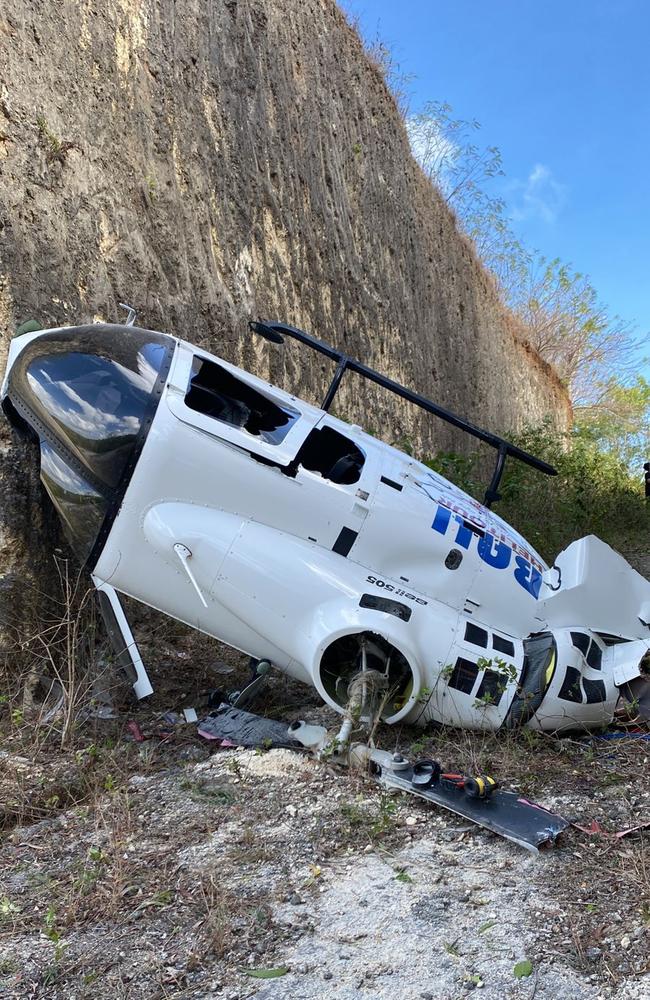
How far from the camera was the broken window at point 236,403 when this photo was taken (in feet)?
14.1

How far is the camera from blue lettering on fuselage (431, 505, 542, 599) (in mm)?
4395

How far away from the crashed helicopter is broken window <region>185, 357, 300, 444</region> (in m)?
0.01

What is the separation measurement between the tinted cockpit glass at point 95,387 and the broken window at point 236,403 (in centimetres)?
26

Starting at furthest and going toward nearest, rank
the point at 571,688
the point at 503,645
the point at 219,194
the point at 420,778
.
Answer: the point at 219,194, the point at 503,645, the point at 571,688, the point at 420,778

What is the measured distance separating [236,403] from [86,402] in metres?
0.84

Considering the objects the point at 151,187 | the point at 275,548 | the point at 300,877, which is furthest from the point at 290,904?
the point at 151,187

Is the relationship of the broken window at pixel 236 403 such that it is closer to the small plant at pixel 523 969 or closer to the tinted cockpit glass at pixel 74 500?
the tinted cockpit glass at pixel 74 500

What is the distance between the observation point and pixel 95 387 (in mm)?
4152

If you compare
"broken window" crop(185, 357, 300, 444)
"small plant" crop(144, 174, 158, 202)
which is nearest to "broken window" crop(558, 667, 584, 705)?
"broken window" crop(185, 357, 300, 444)

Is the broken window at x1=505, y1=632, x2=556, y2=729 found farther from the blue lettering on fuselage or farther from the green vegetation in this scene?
the green vegetation

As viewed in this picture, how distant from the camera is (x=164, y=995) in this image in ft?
7.38

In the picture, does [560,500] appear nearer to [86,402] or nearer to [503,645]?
[503,645]

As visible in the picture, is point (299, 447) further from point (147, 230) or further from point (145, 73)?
point (145, 73)

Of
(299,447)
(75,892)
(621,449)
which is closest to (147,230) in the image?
(299,447)
